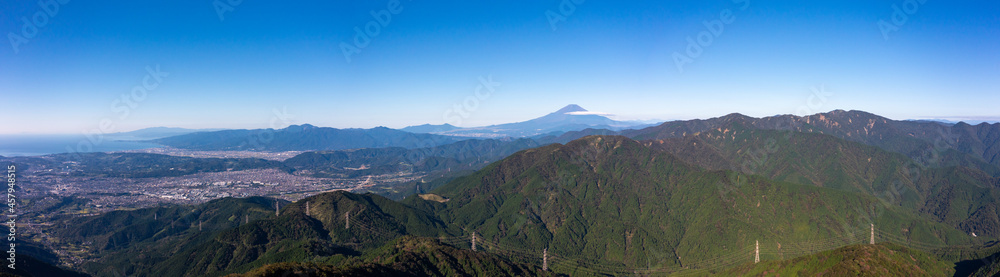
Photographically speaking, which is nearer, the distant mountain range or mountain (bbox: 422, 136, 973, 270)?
the distant mountain range

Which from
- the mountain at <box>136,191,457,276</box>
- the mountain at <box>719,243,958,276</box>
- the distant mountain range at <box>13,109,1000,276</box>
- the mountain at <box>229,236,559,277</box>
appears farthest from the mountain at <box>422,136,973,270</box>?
the mountain at <box>229,236,559,277</box>

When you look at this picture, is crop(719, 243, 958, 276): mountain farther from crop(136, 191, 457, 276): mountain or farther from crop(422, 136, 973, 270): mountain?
crop(136, 191, 457, 276): mountain

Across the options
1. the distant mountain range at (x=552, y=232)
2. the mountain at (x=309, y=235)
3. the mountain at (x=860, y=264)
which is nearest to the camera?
the mountain at (x=860, y=264)

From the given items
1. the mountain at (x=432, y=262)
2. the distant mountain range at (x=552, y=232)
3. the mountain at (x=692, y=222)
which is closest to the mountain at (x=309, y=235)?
the distant mountain range at (x=552, y=232)

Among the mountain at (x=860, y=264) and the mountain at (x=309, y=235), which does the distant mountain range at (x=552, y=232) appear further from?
the mountain at (x=860, y=264)

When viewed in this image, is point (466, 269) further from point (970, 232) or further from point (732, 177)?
point (970, 232)

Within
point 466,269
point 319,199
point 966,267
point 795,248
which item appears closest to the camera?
point 466,269

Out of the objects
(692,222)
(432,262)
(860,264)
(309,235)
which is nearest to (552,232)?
(692,222)

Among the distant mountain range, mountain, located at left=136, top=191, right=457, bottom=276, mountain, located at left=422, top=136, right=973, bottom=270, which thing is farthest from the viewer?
mountain, located at left=422, top=136, right=973, bottom=270

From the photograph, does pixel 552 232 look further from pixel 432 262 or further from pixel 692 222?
pixel 432 262

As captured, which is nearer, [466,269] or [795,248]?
[466,269]

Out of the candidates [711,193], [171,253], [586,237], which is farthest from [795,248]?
[171,253]
